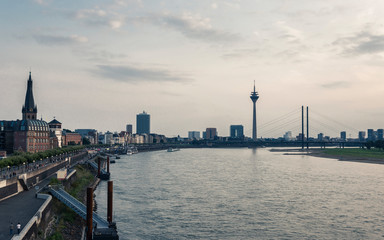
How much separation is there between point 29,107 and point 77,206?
425 feet

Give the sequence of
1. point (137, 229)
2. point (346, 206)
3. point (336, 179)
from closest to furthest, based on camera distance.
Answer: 1. point (137, 229)
2. point (346, 206)
3. point (336, 179)

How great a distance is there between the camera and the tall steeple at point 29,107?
158625mm

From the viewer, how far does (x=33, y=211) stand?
35.2 meters

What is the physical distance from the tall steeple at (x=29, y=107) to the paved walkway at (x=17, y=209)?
123 m

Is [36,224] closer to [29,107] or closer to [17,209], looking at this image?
[17,209]

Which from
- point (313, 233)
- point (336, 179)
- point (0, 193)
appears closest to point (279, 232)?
point (313, 233)

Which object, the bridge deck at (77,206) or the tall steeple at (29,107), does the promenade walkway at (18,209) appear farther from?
the tall steeple at (29,107)

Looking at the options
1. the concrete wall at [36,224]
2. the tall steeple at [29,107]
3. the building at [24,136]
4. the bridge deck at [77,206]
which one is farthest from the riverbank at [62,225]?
the tall steeple at [29,107]

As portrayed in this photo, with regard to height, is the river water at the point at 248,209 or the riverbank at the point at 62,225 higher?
the riverbank at the point at 62,225

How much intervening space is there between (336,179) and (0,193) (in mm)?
68790

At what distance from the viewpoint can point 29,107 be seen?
159500 millimetres

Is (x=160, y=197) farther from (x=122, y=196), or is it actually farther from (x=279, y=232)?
(x=279, y=232)

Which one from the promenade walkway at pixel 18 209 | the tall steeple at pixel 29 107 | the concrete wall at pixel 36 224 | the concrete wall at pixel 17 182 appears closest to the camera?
the concrete wall at pixel 36 224

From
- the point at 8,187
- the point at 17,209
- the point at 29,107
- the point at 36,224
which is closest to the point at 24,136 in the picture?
the point at 29,107
